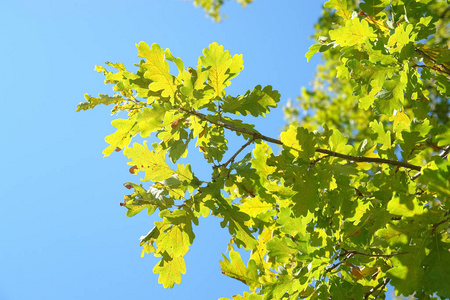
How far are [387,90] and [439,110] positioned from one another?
5858 mm

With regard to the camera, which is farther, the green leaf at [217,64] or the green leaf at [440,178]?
the green leaf at [217,64]

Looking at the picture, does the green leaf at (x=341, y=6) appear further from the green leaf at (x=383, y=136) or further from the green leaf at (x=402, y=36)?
the green leaf at (x=383, y=136)

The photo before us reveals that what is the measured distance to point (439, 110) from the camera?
7090mm

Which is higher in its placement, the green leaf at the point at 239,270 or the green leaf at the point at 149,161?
the green leaf at the point at 149,161

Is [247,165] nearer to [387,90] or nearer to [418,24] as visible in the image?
[387,90]

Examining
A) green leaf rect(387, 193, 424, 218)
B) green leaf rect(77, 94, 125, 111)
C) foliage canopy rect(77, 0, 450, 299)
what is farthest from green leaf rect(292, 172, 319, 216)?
green leaf rect(77, 94, 125, 111)

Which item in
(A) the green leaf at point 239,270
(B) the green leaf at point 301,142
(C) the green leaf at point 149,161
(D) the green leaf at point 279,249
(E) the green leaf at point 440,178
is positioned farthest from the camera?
(A) the green leaf at point 239,270

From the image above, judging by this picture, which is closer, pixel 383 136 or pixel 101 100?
pixel 383 136

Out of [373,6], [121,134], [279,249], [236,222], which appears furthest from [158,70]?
[373,6]

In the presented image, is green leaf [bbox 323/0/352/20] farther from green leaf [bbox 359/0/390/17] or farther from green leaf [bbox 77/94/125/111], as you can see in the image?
green leaf [bbox 77/94/125/111]

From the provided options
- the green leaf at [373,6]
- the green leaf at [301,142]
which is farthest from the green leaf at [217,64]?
the green leaf at [373,6]

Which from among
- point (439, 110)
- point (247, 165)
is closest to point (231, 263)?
point (247, 165)

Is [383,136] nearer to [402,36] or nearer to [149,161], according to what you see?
[402,36]

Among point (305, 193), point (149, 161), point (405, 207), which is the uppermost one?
point (149, 161)
